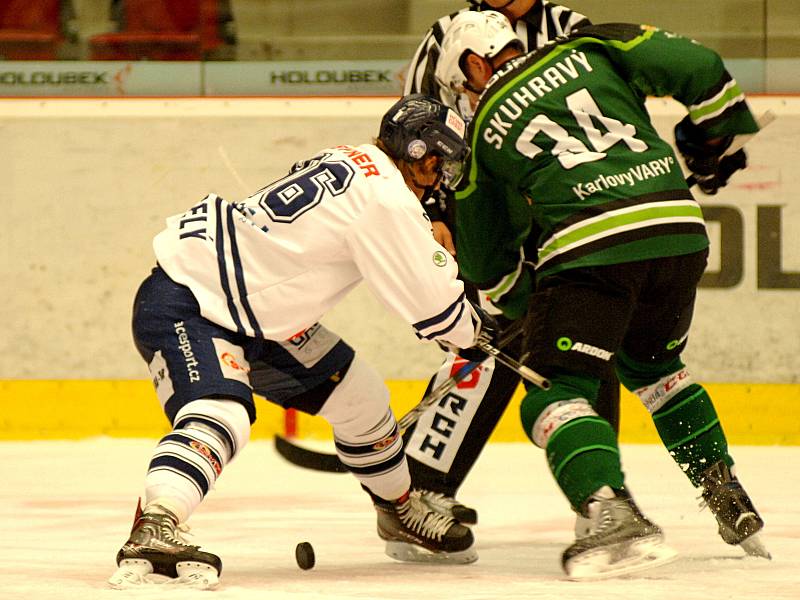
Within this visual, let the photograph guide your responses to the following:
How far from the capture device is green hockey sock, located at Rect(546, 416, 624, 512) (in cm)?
240

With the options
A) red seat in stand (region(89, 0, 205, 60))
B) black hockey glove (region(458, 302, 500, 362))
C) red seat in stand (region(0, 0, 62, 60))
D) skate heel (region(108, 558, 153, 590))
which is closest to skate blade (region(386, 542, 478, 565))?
black hockey glove (region(458, 302, 500, 362))

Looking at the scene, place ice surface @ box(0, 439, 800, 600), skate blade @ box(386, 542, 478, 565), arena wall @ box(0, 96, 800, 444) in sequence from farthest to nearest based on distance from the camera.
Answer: arena wall @ box(0, 96, 800, 444) → skate blade @ box(386, 542, 478, 565) → ice surface @ box(0, 439, 800, 600)

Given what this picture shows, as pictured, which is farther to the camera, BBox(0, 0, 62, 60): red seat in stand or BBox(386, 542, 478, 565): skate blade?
BBox(0, 0, 62, 60): red seat in stand

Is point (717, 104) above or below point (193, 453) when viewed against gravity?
above

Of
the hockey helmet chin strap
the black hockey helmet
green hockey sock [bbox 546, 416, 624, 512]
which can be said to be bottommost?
green hockey sock [bbox 546, 416, 624, 512]

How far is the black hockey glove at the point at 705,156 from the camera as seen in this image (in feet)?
8.92

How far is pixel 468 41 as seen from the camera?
284 cm

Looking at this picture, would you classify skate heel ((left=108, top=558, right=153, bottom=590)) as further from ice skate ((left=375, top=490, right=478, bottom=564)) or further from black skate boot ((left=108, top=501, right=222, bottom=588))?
ice skate ((left=375, top=490, right=478, bottom=564))

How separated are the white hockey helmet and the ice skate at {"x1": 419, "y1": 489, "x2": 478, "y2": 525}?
80cm

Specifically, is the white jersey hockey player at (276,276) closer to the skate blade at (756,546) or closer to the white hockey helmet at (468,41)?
the white hockey helmet at (468,41)

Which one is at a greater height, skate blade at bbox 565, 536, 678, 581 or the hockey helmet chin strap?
the hockey helmet chin strap

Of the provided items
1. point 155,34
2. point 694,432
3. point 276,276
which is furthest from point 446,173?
point 155,34

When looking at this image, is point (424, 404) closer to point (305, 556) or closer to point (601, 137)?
point (305, 556)

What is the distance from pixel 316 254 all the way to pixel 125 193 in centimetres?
265
